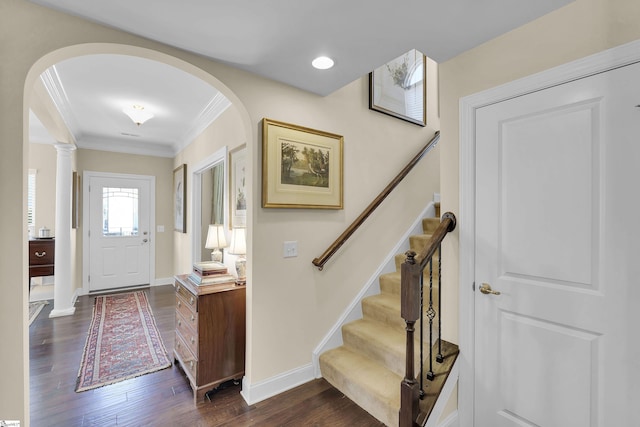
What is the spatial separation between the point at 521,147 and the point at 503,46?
599 mm

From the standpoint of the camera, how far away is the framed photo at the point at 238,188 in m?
2.77

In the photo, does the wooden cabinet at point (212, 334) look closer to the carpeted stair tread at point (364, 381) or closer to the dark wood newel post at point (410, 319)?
the carpeted stair tread at point (364, 381)

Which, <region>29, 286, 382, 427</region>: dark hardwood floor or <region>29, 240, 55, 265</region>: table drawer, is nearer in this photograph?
<region>29, 286, 382, 427</region>: dark hardwood floor

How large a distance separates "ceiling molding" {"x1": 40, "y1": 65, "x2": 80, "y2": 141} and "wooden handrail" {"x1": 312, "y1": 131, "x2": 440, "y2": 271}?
104 inches

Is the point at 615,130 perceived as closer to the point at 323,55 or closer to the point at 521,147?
the point at 521,147

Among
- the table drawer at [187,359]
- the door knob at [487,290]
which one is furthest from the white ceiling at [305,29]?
the table drawer at [187,359]

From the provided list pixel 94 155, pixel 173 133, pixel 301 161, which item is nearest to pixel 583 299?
pixel 301 161

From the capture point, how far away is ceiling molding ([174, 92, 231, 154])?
3.12 metres

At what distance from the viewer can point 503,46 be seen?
5.24 feet

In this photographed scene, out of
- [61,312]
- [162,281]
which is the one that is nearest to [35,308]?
[61,312]

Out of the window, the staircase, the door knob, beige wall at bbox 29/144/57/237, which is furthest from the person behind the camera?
the window

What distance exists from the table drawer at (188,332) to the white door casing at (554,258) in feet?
6.02

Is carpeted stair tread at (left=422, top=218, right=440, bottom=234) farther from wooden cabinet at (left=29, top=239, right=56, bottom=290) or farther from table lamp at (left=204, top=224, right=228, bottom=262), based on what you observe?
wooden cabinet at (left=29, top=239, right=56, bottom=290)

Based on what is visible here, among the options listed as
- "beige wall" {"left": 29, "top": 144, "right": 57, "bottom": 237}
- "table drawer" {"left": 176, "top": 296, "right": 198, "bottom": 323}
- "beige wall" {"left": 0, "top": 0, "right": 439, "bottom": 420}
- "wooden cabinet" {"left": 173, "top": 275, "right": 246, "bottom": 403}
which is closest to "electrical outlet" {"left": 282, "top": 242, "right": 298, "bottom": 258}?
"beige wall" {"left": 0, "top": 0, "right": 439, "bottom": 420}
